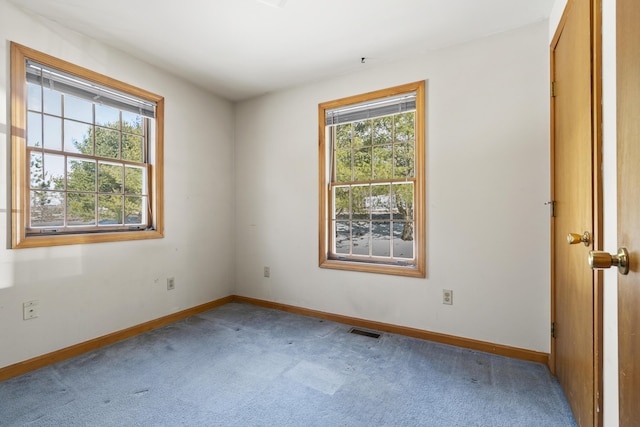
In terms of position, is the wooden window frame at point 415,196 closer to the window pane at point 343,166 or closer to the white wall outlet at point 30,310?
the window pane at point 343,166

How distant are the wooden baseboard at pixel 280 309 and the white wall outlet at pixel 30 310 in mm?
297

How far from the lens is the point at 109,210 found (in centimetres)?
269

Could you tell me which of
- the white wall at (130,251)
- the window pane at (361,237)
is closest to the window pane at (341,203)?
the window pane at (361,237)

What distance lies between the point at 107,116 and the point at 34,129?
54 cm

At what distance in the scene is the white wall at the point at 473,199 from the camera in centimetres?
224

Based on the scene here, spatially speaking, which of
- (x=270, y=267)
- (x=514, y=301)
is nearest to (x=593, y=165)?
(x=514, y=301)

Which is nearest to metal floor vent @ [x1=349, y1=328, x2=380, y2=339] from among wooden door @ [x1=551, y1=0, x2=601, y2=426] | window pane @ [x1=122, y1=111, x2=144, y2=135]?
wooden door @ [x1=551, y1=0, x2=601, y2=426]

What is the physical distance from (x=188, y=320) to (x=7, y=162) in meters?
1.94

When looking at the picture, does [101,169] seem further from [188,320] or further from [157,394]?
[157,394]

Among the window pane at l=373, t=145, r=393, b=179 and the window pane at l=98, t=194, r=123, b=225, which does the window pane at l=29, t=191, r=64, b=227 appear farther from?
the window pane at l=373, t=145, r=393, b=179

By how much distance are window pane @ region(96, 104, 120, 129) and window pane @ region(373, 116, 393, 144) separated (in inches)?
92.9

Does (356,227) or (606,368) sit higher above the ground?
(356,227)

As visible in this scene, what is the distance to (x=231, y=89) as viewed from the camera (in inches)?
136

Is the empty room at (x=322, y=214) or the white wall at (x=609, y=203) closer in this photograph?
the white wall at (x=609, y=203)
